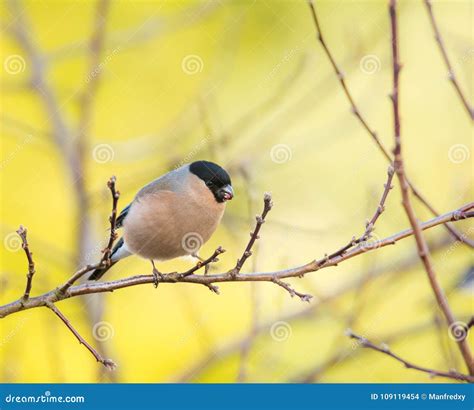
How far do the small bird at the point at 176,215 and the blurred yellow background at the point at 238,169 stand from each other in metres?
0.15

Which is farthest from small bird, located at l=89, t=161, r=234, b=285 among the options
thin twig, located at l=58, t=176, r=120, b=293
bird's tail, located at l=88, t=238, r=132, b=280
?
thin twig, located at l=58, t=176, r=120, b=293

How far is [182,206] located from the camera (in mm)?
2908

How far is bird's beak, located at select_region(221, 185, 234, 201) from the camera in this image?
9.49 feet

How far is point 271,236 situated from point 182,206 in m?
0.67

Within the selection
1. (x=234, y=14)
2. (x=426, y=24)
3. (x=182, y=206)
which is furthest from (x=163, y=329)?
(x=426, y=24)

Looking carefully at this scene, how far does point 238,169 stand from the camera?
312 centimetres

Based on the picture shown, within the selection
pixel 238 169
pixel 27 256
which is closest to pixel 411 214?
pixel 27 256

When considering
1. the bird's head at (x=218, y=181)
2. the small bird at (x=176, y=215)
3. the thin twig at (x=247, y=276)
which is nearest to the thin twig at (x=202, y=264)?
the thin twig at (x=247, y=276)

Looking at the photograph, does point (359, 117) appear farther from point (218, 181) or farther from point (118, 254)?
point (118, 254)

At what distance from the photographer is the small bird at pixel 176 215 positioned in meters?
2.86

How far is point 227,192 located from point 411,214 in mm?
1716

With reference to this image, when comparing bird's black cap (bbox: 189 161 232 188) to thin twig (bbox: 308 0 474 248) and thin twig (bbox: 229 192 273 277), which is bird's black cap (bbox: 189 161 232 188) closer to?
thin twig (bbox: 229 192 273 277)

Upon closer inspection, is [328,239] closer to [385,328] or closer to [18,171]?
[385,328]

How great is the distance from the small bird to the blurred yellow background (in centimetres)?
15
